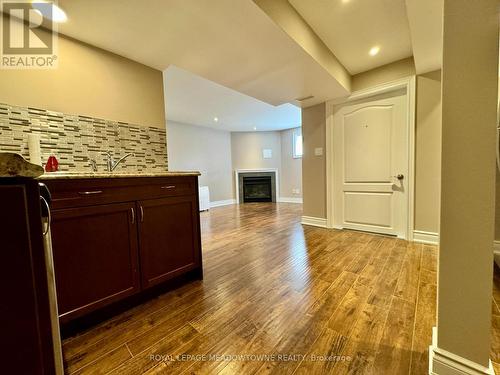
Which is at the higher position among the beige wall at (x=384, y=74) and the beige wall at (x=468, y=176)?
the beige wall at (x=384, y=74)

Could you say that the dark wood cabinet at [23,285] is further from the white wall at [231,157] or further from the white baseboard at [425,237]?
the white wall at [231,157]

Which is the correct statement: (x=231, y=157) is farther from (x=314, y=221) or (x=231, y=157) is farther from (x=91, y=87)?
(x=91, y=87)

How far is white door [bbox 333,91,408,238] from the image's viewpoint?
2836 millimetres

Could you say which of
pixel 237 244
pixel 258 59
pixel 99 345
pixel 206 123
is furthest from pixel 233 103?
pixel 99 345

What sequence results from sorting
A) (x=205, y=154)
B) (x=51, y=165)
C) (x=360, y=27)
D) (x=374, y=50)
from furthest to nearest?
(x=205, y=154)
(x=374, y=50)
(x=360, y=27)
(x=51, y=165)

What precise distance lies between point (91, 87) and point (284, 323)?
7.87ft

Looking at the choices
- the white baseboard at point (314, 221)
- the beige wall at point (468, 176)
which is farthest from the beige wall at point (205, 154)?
the beige wall at point (468, 176)

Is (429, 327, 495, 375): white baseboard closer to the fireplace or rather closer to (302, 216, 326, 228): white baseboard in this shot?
(302, 216, 326, 228): white baseboard

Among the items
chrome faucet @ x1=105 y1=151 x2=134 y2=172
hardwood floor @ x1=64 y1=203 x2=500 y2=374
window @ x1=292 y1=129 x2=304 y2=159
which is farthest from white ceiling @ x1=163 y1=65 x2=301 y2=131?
hardwood floor @ x1=64 y1=203 x2=500 y2=374

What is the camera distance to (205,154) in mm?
6277

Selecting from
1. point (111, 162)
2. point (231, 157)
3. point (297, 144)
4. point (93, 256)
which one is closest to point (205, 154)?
point (231, 157)

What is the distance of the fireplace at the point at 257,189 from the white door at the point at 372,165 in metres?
3.89

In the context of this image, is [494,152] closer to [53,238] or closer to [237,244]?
[53,238]

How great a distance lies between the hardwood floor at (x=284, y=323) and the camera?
105cm
